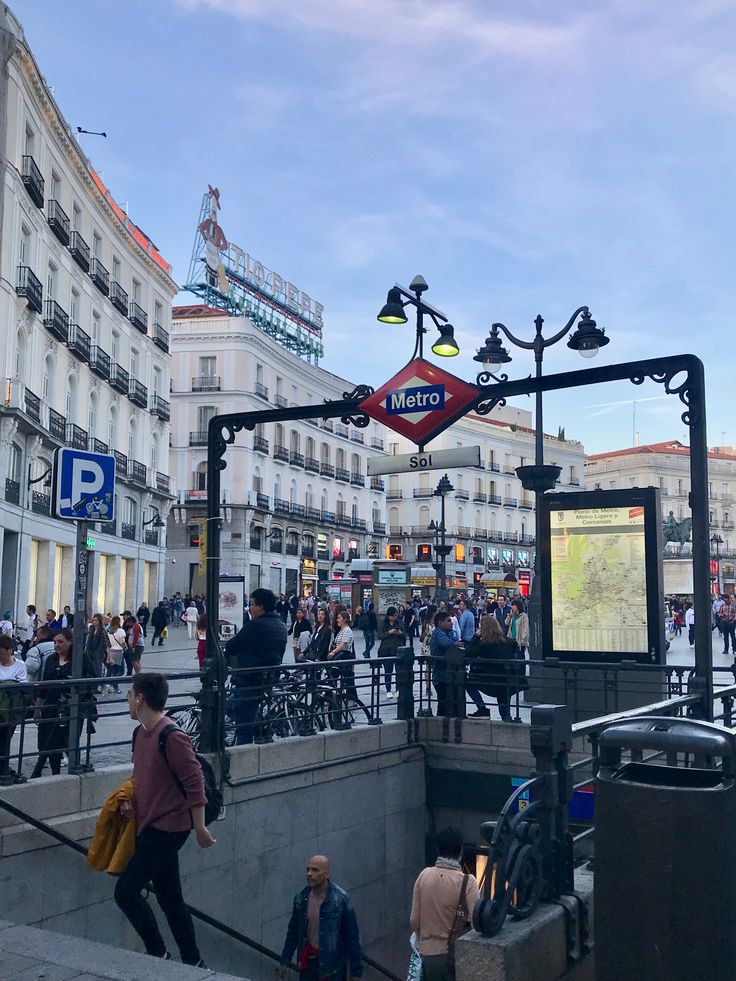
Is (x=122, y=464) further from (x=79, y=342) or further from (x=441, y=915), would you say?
(x=441, y=915)

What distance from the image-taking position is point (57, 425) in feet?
114

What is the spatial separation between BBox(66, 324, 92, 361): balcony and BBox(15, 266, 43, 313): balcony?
11.8 ft

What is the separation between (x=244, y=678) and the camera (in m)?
11.0

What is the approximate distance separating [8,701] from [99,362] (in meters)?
32.3

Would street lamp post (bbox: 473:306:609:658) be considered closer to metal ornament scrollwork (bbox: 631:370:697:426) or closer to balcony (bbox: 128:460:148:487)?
metal ornament scrollwork (bbox: 631:370:697:426)

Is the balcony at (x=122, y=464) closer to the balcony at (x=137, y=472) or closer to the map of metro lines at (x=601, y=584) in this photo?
the balcony at (x=137, y=472)

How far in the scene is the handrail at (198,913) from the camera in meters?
7.20

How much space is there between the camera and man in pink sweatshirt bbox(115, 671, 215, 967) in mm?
5602

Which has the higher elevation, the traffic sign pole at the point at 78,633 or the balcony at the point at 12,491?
the balcony at the point at 12,491

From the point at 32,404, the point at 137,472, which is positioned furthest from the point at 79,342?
the point at 137,472

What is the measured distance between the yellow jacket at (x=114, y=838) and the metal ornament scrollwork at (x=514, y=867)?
216 cm

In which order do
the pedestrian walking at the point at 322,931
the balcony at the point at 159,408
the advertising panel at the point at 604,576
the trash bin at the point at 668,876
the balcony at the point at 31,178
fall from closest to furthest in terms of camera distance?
the trash bin at the point at 668,876
the pedestrian walking at the point at 322,931
the advertising panel at the point at 604,576
the balcony at the point at 31,178
the balcony at the point at 159,408

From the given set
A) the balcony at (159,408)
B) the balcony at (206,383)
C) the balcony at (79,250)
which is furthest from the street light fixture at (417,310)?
the balcony at (206,383)

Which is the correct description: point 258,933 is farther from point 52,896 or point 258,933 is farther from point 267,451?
point 267,451
